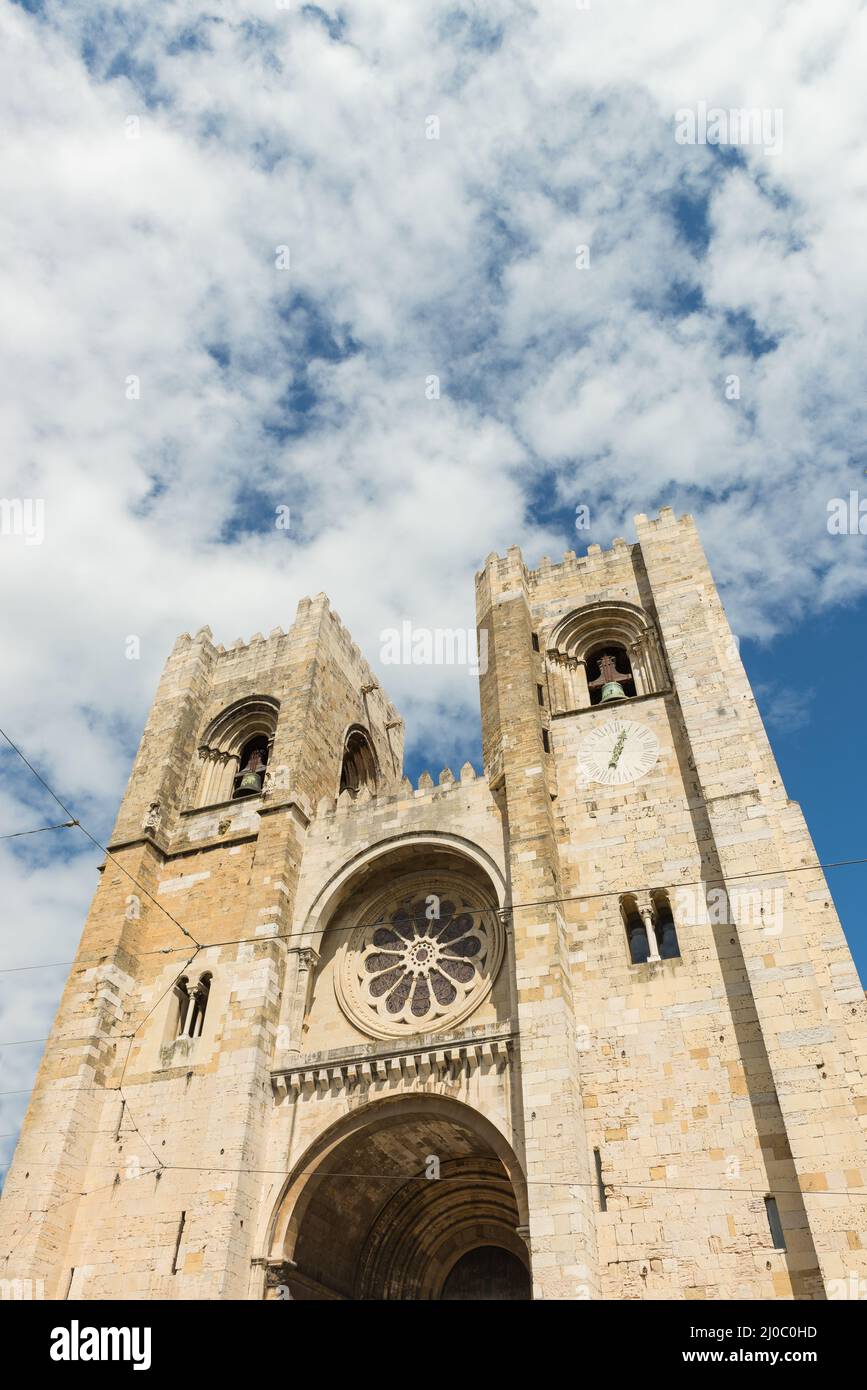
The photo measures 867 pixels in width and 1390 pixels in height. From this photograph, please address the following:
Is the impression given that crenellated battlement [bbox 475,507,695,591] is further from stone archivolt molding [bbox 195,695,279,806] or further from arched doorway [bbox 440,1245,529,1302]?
arched doorway [bbox 440,1245,529,1302]

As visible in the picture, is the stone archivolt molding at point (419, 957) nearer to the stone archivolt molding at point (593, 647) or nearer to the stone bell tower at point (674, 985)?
the stone bell tower at point (674, 985)

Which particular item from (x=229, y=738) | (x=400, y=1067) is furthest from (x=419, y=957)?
(x=229, y=738)

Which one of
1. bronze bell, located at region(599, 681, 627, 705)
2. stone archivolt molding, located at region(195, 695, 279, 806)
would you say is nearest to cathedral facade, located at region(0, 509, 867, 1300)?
bronze bell, located at region(599, 681, 627, 705)

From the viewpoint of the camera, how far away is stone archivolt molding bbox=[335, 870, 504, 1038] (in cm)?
1559

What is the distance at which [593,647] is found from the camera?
1980 cm

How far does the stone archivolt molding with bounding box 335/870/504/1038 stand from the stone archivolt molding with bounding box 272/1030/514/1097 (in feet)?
3.69

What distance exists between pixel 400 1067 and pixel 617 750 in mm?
6506

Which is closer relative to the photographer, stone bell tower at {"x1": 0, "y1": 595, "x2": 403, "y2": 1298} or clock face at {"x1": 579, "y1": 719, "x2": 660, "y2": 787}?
stone bell tower at {"x1": 0, "y1": 595, "x2": 403, "y2": 1298}

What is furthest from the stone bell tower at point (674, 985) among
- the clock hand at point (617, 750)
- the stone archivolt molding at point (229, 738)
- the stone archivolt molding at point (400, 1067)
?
the stone archivolt molding at point (229, 738)

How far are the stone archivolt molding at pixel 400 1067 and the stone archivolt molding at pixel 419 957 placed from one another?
1.12 m

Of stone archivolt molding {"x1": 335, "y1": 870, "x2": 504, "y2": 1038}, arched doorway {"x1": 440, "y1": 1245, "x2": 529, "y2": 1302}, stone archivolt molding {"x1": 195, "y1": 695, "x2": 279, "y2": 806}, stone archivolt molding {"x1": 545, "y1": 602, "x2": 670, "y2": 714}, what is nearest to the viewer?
stone archivolt molding {"x1": 335, "y1": 870, "x2": 504, "y2": 1038}
